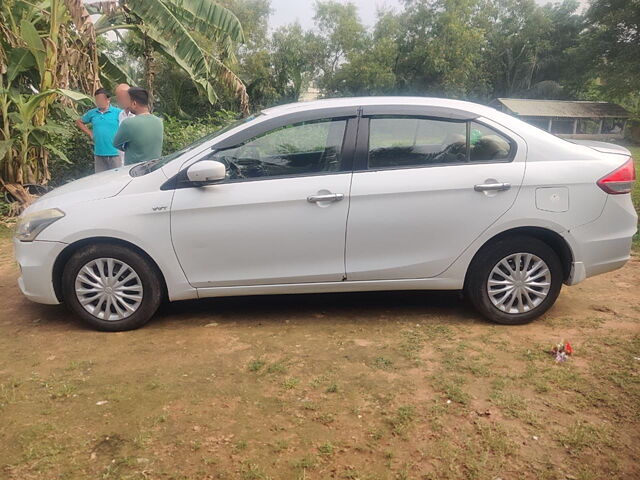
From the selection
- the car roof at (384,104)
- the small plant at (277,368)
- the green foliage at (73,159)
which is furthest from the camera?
the green foliage at (73,159)

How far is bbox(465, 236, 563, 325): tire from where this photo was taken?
3.95 m

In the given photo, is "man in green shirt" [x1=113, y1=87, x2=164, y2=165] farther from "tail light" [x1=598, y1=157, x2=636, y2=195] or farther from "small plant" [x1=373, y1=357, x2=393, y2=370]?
"tail light" [x1=598, y1=157, x2=636, y2=195]

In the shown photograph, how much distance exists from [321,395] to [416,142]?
80.3 inches

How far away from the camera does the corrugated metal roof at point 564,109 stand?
45.9 metres

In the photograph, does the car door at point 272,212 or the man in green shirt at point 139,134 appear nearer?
the car door at point 272,212

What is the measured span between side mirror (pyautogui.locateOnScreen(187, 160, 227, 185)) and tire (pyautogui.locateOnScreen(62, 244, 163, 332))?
2.44ft

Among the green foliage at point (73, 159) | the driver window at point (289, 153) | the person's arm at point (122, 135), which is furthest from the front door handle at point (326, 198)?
the green foliage at point (73, 159)

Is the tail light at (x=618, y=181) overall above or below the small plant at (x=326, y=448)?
above

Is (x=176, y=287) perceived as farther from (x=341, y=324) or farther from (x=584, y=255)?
(x=584, y=255)

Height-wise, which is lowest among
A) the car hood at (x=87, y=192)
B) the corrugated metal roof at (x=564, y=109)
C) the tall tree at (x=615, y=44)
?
the car hood at (x=87, y=192)

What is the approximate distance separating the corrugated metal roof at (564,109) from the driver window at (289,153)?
4551 centimetres

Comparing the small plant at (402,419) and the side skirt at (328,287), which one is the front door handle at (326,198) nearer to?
the side skirt at (328,287)

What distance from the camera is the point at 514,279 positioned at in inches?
157

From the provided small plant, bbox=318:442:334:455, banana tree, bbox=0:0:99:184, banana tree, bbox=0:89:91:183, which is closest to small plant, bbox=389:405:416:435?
small plant, bbox=318:442:334:455
